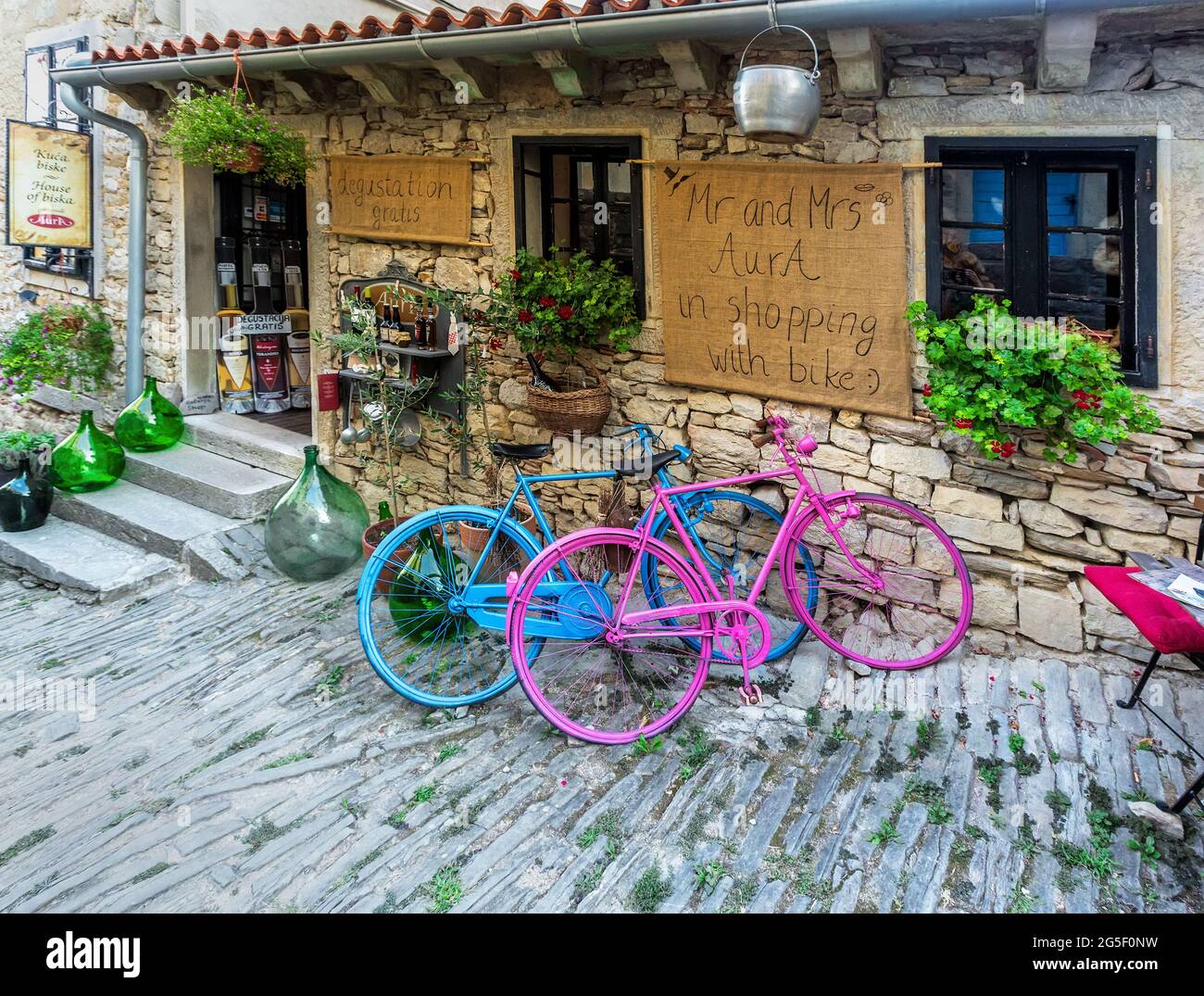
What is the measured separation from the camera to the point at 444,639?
4.41 meters

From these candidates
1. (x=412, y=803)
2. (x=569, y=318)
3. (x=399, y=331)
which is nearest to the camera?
(x=412, y=803)

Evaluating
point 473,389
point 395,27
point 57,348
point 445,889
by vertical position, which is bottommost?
point 445,889

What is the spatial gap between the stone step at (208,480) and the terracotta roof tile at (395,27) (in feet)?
8.77

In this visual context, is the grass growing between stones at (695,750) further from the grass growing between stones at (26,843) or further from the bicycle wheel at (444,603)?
the grass growing between stones at (26,843)

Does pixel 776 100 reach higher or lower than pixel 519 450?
higher

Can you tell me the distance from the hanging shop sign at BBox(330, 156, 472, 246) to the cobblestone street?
264 centimetres

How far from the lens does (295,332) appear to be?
7953 millimetres

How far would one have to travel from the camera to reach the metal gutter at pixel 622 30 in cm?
338

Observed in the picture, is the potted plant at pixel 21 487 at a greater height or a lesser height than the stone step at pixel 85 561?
greater

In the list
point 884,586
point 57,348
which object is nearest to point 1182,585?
point 884,586

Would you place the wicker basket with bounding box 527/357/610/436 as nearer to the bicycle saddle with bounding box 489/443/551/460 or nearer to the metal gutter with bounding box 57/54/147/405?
the bicycle saddle with bounding box 489/443/551/460

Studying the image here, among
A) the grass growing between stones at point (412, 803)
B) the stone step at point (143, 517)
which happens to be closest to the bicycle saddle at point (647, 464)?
the grass growing between stones at point (412, 803)

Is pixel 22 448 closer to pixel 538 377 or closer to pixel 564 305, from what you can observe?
pixel 538 377

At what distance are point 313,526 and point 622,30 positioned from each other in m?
3.09
